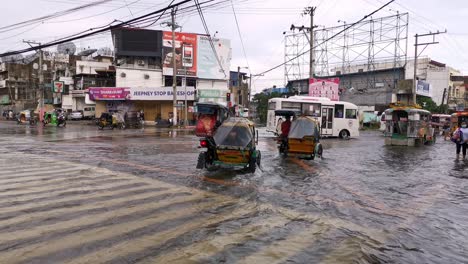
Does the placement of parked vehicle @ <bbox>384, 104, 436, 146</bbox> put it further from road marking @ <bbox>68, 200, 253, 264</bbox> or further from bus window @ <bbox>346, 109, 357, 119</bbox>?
road marking @ <bbox>68, 200, 253, 264</bbox>

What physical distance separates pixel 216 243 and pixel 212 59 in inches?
2081

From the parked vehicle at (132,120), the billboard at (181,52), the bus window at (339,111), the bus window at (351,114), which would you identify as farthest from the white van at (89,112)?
the bus window at (351,114)

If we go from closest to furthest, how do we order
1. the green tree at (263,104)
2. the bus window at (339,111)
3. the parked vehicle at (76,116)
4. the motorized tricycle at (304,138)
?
the motorized tricycle at (304,138) → the bus window at (339,111) → the parked vehicle at (76,116) → the green tree at (263,104)

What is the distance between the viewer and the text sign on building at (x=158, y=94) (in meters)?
47.0

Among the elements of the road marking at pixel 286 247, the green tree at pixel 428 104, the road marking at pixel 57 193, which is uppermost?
the green tree at pixel 428 104

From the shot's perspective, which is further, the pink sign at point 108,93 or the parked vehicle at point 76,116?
the parked vehicle at point 76,116

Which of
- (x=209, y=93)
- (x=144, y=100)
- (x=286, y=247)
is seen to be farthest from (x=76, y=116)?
(x=286, y=247)

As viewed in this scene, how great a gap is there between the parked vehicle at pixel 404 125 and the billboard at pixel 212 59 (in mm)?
33860

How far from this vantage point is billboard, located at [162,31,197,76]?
54.2 metres

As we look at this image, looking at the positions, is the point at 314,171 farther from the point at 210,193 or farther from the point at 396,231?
the point at 396,231

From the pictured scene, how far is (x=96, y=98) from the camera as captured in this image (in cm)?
5134

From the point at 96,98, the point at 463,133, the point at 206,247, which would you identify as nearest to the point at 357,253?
the point at 206,247

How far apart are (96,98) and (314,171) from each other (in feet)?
143

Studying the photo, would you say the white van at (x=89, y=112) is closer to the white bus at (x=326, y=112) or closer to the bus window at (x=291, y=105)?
the white bus at (x=326, y=112)
